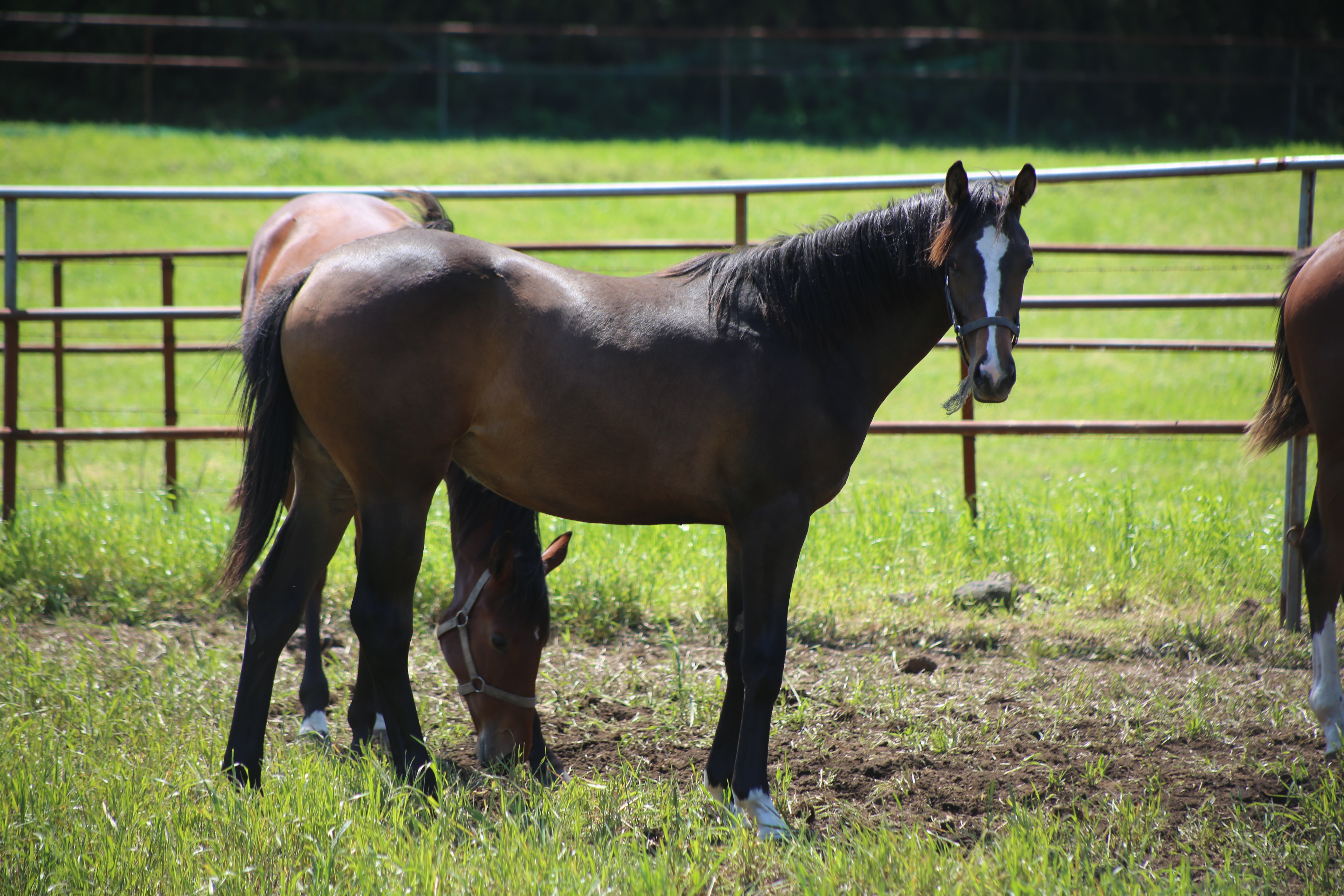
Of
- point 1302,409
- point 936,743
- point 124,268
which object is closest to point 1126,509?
point 1302,409

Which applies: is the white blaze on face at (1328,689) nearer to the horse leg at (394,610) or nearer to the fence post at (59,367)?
the horse leg at (394,610)

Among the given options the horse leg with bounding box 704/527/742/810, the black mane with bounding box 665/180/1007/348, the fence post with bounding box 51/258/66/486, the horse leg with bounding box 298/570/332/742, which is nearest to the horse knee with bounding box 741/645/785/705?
the horse leg with bounding box 704/527/742/810

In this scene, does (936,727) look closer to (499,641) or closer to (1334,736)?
(1334,736)

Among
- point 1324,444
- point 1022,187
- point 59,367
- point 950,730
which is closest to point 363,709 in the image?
point 950,730

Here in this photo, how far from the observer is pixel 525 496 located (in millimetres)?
3020

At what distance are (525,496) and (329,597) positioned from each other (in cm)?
218

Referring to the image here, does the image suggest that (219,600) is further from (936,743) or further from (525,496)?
(936,743)

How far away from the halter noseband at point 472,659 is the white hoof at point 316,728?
68cm

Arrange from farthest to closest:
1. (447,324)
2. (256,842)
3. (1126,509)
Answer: (1126,509)
(447,324)
(256,842)

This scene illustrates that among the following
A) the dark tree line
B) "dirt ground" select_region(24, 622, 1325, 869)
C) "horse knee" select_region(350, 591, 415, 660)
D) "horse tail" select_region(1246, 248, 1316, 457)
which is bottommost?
"dirt ground" select_region(24, 622, 1325, 869)

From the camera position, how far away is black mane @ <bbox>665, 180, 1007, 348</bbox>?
9.75ft

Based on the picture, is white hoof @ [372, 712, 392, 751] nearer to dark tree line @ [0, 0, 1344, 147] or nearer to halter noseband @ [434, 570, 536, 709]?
halter noseband @ [434, 570, 536, 709]

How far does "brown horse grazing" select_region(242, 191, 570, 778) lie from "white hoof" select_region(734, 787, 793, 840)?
679 mm

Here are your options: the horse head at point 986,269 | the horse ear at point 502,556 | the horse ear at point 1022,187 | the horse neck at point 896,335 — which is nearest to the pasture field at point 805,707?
the horse ear at point 502,556
